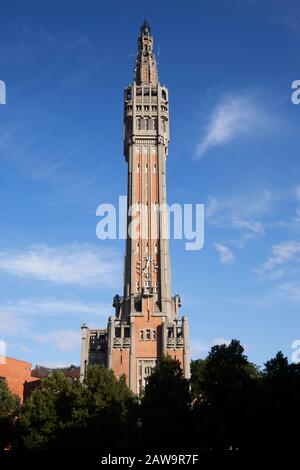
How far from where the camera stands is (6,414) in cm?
5438

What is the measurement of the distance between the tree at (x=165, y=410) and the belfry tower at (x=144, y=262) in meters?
18.5

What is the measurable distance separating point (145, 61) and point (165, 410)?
225 ft

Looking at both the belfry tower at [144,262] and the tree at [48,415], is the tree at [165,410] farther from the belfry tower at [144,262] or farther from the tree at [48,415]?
the belfry tower at [144,262]

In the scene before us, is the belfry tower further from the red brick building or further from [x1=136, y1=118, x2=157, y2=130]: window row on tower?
the red brick building

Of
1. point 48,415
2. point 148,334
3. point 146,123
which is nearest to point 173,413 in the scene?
point 48,415

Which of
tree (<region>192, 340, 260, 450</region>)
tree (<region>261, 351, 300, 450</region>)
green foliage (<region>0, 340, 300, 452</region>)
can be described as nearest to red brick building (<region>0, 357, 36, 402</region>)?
green foliage (<region>0, 340, 300, 452</region>)

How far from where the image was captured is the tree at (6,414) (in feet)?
169

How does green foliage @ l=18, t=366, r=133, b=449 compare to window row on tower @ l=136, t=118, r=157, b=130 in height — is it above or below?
below

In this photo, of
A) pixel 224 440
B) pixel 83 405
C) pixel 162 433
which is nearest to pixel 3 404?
pixel 83 405

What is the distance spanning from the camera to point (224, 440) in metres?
42.5

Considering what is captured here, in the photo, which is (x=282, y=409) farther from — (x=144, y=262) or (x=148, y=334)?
(x=144, y=262)

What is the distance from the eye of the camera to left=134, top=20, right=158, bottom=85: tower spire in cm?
9294

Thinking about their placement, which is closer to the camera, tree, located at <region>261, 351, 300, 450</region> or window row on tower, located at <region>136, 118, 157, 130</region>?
tree, located at <region>261, 351, 300, 450</region>

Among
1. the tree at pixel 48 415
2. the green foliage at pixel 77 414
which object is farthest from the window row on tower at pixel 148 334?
the tree at pixel 48 415
